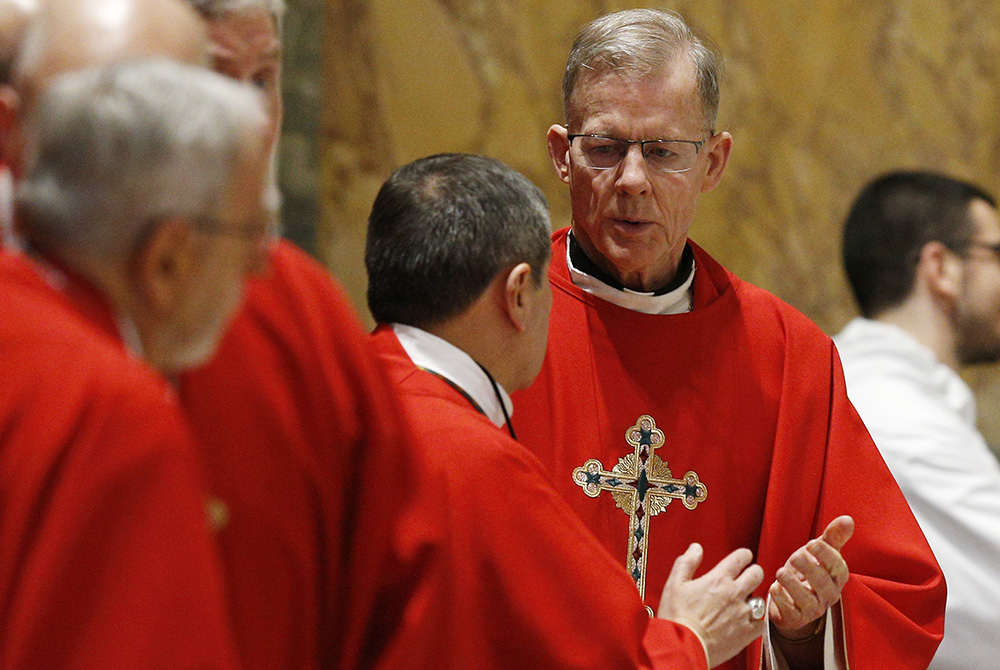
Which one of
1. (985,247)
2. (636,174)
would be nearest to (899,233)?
(985,247)

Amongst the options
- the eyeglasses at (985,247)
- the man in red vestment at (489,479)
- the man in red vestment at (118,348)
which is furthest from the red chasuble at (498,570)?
the eyeglasses at (985,247)

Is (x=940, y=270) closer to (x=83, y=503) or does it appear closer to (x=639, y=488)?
(x=639, y=488)

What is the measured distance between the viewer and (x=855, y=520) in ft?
11.0

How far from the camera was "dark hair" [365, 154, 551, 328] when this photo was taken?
2.53 meters

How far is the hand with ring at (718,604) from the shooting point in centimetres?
259

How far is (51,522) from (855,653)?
7.63ft

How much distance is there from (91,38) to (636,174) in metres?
1.84

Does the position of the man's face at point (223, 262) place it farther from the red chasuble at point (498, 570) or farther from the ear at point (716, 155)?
the ear at point (716, 155)

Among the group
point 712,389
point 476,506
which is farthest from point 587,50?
point 476,506

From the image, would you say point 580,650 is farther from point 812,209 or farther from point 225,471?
point 812,209

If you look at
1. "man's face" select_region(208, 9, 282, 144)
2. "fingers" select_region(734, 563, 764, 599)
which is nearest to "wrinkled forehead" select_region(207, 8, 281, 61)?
"man's face" select_region(208, 9, 282, 144)

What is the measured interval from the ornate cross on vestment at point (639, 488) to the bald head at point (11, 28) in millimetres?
Result: 1754

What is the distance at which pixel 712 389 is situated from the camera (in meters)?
3.42

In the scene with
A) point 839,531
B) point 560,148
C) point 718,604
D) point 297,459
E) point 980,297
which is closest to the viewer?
point 297,459
